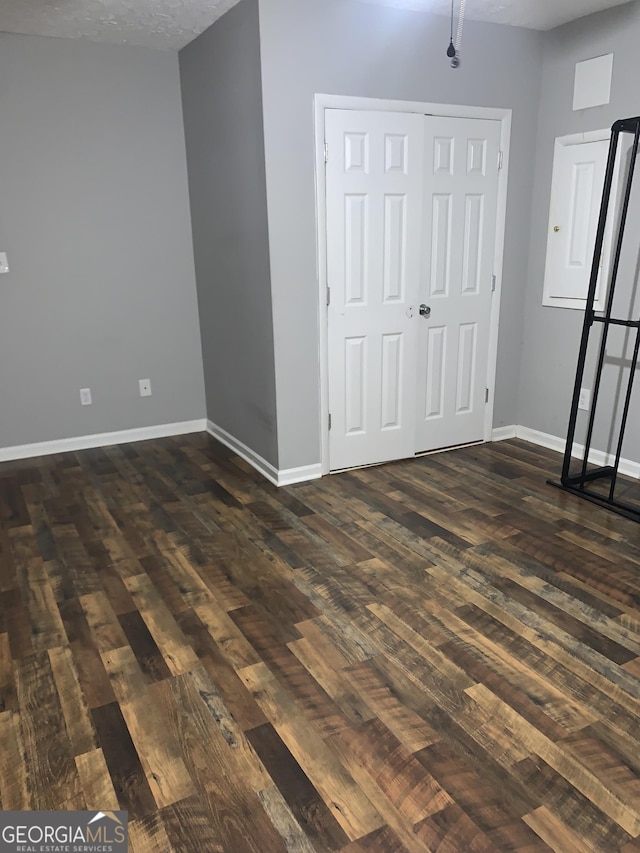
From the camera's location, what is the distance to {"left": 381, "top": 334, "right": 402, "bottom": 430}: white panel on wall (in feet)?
12.8

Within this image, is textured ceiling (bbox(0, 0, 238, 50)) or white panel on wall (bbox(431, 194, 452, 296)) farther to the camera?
white panel on wall (bbox(431, 194, 452, 296))

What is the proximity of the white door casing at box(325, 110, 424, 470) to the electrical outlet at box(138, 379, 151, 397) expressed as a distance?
1.56 metres

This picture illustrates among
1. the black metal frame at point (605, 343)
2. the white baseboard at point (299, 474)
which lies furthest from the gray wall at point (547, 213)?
the white baseboard at point (299, 474)

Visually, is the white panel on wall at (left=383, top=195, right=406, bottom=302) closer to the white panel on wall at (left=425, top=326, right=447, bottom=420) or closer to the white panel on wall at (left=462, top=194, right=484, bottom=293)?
the white panel on wall at (left=425, top=326, right=447, bottom=420)

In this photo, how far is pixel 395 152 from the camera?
361 cm

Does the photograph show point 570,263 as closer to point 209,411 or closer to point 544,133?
point 544,133

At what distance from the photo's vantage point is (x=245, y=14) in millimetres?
3283

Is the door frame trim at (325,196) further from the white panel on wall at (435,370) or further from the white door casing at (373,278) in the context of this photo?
the white panel on wall at (435,370)

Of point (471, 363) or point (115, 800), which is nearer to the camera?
point (115, 800)

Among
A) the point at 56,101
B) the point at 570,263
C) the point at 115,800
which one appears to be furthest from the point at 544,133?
the point at 115,800

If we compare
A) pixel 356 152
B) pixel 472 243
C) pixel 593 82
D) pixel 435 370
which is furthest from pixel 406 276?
pixel 593 82

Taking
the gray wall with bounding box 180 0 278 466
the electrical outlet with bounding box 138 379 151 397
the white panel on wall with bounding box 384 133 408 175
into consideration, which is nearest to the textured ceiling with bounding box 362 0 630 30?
the white panel on wall with bounding box 384 133 408 175

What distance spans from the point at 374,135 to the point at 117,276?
197cm

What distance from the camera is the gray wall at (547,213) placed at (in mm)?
3500
